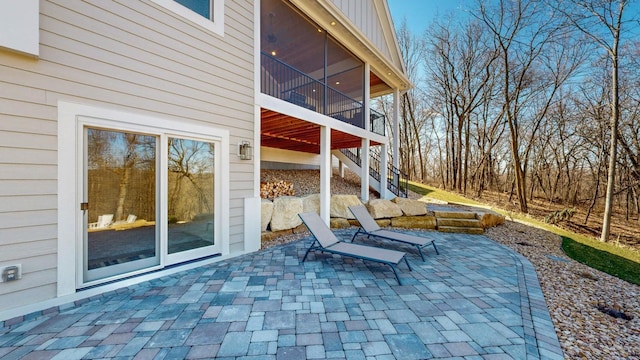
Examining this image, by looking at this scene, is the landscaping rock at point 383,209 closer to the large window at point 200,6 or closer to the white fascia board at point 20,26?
the large window at point 200,6

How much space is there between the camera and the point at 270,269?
12.0ft

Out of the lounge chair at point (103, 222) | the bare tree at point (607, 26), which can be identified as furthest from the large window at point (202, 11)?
the bare tree at point (607, 26)

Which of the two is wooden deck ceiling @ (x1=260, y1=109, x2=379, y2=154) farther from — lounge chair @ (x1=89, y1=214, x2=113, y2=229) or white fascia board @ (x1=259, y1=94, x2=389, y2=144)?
lounge chair @ (x1=89, y1=214, x2=113, y2=229)

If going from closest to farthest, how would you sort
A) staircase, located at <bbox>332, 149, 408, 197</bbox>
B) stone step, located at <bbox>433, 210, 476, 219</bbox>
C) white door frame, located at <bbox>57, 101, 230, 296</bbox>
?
white door frame, located at <bbox>57, 101, 230, 296</bbox> → stone step, located at <bbox>433, 210, 476, 219</bbox> → staircase, located at <bbox>332, 149, 408, 197</bbox>

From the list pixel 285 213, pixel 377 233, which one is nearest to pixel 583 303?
pixel 377 233

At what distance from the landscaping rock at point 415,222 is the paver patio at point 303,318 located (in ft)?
9.30

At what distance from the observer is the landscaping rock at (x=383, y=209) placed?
6.54 metres

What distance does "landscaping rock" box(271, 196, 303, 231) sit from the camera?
205 inches

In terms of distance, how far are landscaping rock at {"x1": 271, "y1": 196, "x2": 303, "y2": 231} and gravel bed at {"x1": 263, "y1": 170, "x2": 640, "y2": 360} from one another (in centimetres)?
27

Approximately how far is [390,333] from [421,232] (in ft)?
14.7

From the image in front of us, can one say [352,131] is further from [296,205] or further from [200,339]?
[200,339]

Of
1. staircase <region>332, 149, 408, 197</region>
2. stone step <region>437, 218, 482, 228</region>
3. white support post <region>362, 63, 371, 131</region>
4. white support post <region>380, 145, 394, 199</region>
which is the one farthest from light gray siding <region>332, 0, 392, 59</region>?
stone step <region>437, 218, 482, 228</region>

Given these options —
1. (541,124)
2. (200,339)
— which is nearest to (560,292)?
(200,339)

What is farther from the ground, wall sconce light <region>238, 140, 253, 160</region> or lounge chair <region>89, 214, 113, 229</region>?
wall sconce light <region>238, 140, 253, 160</region>
